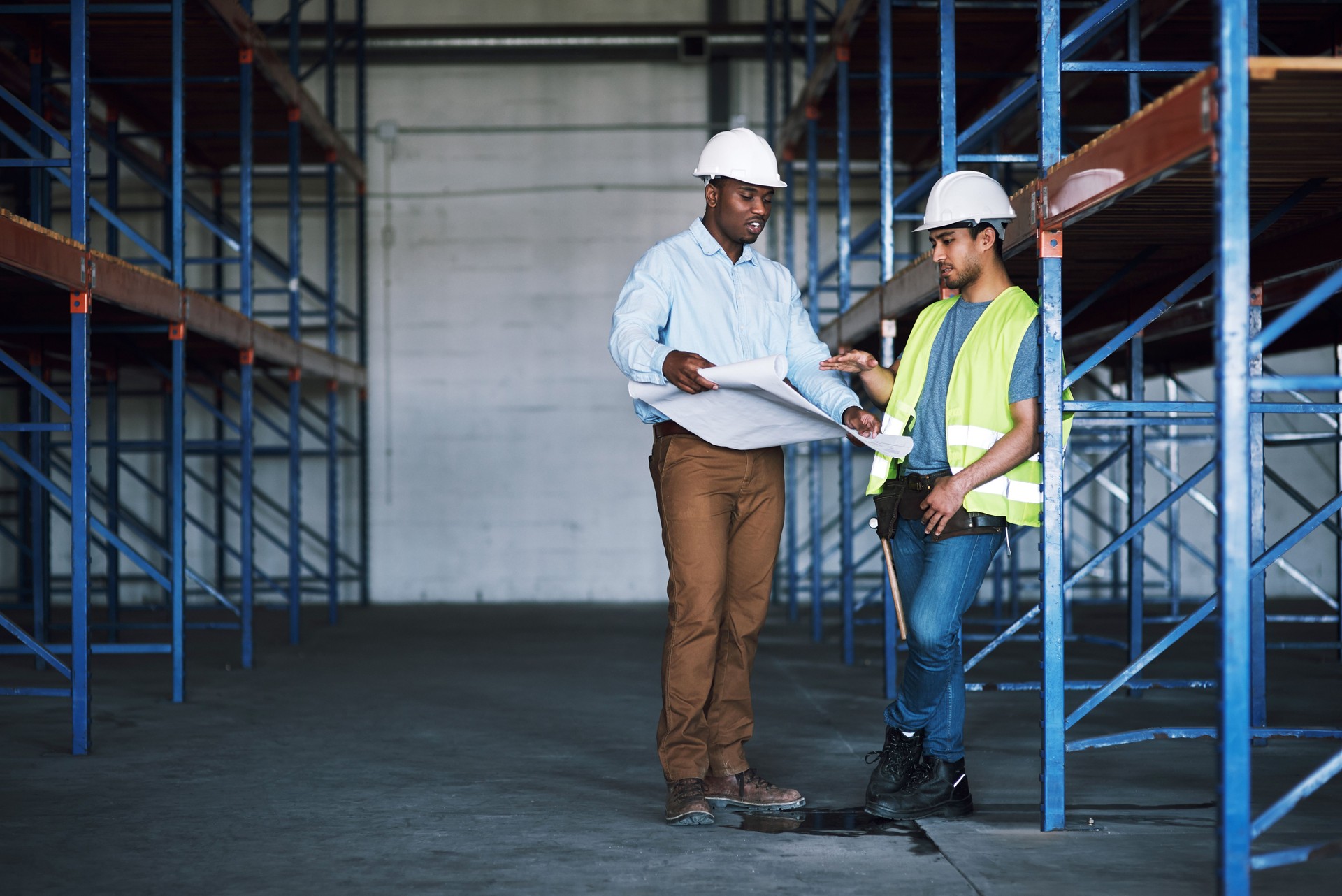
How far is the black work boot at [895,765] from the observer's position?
4195 mm

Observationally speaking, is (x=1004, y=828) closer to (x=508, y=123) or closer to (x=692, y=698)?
(x=692, y=698)

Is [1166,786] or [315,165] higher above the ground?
[315,165]

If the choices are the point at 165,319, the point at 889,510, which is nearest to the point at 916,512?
the point at 889,510

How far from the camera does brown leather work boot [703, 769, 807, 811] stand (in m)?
4.29

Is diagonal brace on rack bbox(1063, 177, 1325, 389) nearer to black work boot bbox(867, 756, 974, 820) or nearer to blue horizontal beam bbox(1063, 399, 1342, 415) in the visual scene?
blue horizontal beam bbox(1063, 399, 1342, 415)

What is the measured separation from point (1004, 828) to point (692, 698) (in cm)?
107

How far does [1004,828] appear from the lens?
405 centimetres

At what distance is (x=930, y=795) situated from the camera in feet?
13.7

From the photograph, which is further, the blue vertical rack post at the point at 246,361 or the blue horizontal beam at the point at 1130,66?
the blue vertical rack post at the point at 246,361

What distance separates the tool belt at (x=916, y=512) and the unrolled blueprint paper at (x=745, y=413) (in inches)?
5.4

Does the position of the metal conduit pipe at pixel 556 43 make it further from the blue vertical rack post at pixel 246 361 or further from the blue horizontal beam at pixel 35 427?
the blue horizontal beam at pixel 35 427

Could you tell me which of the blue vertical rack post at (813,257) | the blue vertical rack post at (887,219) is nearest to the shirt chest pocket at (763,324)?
the blue vertical rack post at (887,219)

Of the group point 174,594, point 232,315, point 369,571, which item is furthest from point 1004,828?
point 369,571

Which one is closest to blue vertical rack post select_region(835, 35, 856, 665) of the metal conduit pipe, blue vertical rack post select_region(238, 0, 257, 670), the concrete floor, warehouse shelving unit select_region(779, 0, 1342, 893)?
warehouse shelving unit select_region(779, 0, 1342, 893)
